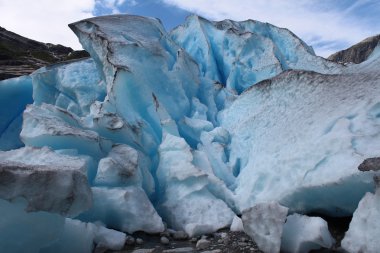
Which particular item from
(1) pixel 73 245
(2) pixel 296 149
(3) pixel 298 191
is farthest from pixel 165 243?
(2) pixel 296 149

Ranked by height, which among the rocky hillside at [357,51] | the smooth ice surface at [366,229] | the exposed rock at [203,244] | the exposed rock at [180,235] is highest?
the rocky hillside at [357,51]

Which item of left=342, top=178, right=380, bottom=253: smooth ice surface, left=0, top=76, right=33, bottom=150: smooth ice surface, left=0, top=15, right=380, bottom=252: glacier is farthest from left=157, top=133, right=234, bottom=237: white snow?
left=0, top=76, right=33, bottom=150: smooth ice surface

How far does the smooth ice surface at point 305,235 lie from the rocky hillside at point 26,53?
83.1 feet

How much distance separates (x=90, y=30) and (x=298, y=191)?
490 centimetres

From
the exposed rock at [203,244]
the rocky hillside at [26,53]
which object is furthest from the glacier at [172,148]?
the rocky hillside at [26,53]

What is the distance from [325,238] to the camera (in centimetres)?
334

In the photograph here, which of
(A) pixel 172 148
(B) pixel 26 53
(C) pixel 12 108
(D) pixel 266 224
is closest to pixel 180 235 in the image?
(D) pixel 266 224

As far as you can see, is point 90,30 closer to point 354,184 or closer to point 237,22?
point 237,22

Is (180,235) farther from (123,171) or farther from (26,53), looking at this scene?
(26,53)

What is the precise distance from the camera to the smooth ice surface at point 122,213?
4414 millimetres

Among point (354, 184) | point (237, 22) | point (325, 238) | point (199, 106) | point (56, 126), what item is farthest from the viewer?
point (237, 22)

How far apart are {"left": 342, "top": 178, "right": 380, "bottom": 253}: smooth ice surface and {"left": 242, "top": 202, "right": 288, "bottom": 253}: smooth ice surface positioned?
52 cm

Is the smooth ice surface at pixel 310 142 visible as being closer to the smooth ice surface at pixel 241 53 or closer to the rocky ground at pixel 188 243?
the rocky ground at pixel 188 243

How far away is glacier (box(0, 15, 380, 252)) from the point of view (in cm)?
342
